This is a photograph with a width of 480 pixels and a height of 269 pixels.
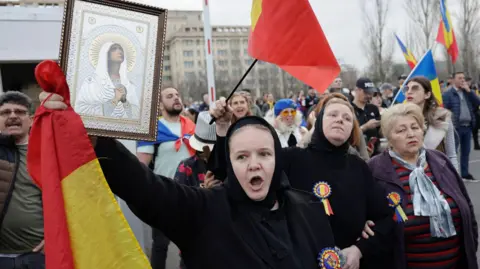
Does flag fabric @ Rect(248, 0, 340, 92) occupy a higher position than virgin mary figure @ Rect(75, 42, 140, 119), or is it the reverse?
flag fabric @ Rect(248, 0, 340, 92)

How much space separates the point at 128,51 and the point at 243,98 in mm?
3075

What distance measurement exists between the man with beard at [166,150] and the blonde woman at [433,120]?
222 cm

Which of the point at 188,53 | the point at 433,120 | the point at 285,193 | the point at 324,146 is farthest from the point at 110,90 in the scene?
the point at 188,53

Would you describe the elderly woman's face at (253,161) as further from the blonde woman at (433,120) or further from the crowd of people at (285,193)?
the blonde woman at (433,120)

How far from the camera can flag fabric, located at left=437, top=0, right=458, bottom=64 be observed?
652cm

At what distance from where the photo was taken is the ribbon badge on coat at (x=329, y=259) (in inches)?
80.1

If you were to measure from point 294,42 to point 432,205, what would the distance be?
136 cm

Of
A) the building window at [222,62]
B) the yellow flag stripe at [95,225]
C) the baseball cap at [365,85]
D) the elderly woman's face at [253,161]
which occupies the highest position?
the building window at [222,62]

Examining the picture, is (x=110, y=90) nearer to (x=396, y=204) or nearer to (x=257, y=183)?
(x=257, y=183)

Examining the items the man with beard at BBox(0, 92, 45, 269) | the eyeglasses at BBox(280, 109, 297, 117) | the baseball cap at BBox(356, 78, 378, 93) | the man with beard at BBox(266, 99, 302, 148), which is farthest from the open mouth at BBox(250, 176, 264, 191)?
the baseball cap at BBox(356, 78, 378, 93)

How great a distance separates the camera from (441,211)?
288cm

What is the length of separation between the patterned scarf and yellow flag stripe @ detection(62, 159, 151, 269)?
6.42 ft

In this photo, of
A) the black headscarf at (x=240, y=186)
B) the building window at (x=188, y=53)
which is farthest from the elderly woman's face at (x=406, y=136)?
the building window at (x=188, y=53)

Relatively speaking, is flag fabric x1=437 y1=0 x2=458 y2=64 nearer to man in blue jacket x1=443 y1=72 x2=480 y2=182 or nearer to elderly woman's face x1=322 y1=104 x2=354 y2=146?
man in blue jacket x1=443 y1=72 x2=480 y2=182
